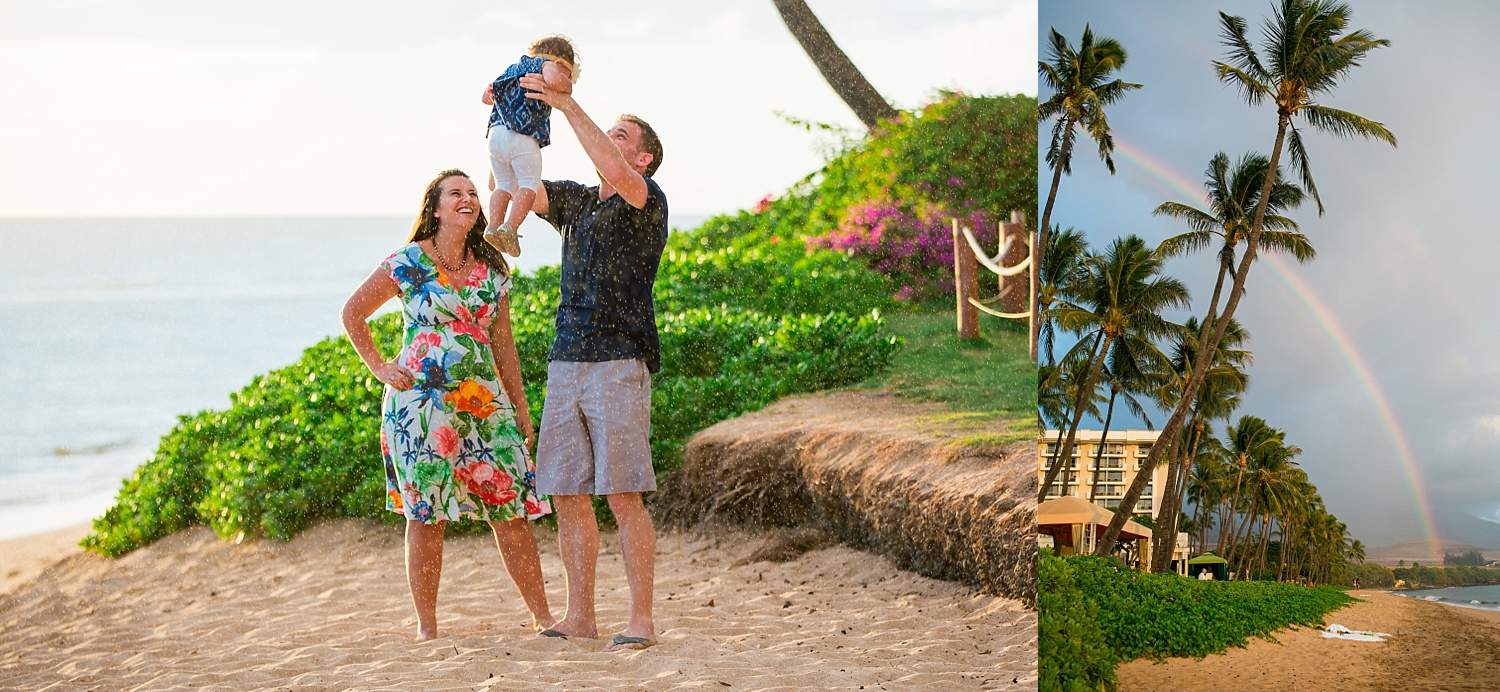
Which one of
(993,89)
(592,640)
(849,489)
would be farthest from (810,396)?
(592,640)

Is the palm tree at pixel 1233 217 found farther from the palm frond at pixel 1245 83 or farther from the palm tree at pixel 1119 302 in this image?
the palm frond at pixel 1245 83

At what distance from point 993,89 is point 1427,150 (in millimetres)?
1839

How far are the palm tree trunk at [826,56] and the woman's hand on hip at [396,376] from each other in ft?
5.29

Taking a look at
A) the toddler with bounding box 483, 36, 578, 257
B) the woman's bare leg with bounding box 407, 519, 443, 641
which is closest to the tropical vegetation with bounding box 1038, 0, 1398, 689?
the toddler with bounding box 483, 36, 578, 257

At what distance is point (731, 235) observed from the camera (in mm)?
4387

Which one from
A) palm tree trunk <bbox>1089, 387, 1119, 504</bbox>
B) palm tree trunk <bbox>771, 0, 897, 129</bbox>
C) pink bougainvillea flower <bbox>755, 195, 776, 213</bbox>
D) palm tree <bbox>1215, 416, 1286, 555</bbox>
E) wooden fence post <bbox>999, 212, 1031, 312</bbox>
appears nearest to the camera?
palm tree trunk <bbox>771, 0, 897, 129</bbox>

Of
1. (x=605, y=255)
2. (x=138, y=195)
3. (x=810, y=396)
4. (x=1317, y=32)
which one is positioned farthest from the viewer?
(x=1317, y=32)

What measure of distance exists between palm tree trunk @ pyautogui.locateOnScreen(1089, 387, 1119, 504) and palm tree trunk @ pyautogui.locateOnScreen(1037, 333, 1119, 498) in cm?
11

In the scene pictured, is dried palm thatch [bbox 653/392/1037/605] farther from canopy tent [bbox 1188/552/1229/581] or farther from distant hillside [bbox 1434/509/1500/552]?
distant hillside [bbox 1434/509/1500/552]

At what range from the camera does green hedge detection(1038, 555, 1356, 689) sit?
16.0ft

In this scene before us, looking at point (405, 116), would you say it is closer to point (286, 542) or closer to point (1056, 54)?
point (286, 542)

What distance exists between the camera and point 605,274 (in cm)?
324

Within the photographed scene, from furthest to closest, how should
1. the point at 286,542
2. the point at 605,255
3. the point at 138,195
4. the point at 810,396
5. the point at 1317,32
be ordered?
the point at 1317,32 < the point at 810,396 < the point at 286,542 < the point at 138,195 < the point at 605,255

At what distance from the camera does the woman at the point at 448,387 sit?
3229mm
